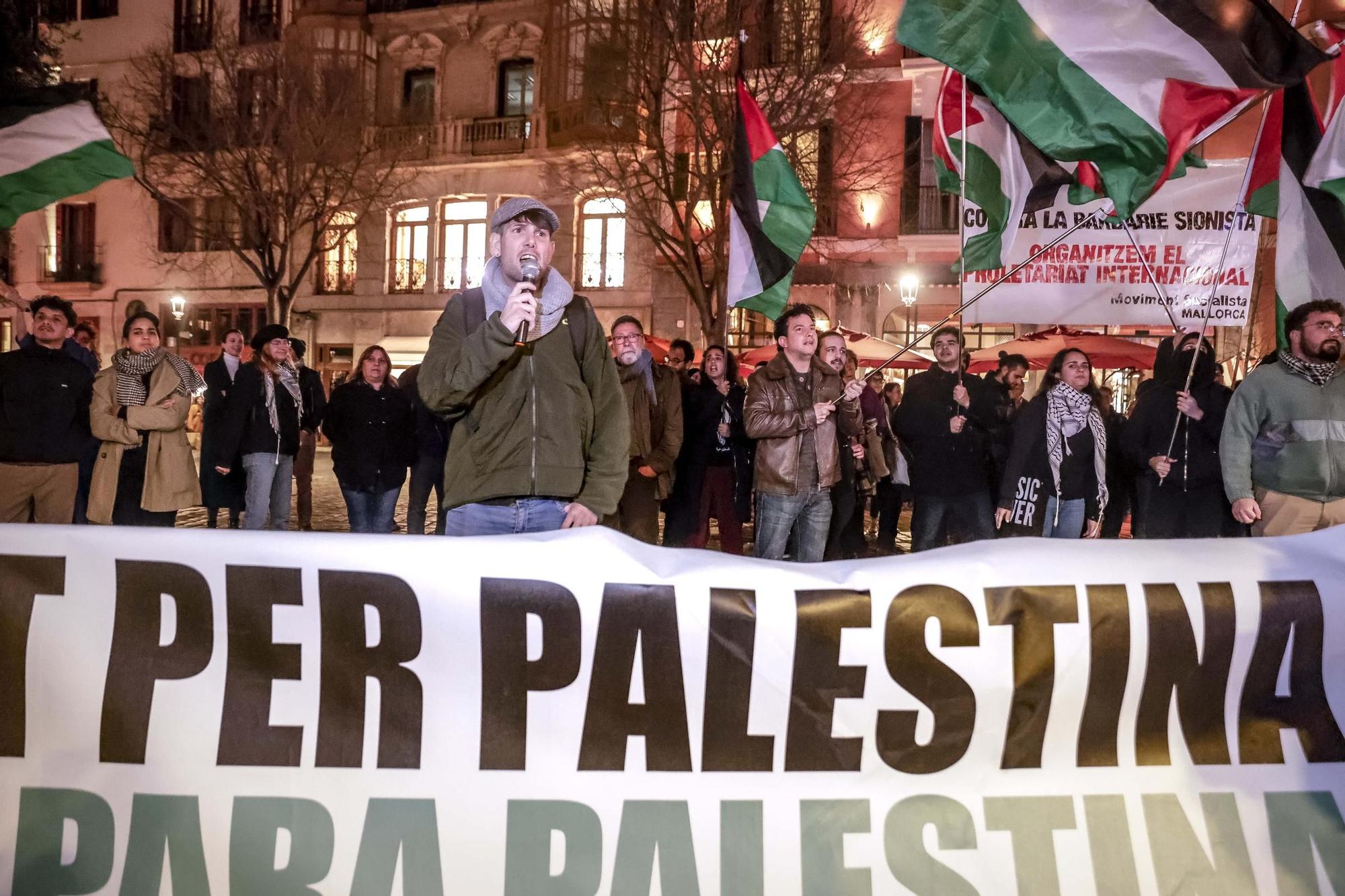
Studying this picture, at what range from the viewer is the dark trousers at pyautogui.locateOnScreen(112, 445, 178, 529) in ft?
25.3

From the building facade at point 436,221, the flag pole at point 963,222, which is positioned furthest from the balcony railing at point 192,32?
the flag pole at point 963,222

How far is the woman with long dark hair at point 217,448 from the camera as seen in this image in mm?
8539

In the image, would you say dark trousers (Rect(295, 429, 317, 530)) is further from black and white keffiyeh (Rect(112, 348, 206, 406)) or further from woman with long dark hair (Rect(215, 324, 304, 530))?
black and white keffiyeh (Rect(112, 348, 206, 406))

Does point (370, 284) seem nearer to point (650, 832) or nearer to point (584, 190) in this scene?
point (584, 190)

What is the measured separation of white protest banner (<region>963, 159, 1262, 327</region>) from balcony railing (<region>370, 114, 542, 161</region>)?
21071 mm

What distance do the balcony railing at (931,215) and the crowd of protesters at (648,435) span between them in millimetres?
14583

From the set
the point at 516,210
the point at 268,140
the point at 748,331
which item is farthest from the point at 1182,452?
the point at 268,140

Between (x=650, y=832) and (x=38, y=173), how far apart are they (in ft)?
15.0

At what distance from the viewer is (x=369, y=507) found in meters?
8.99

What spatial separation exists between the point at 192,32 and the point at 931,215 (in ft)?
73.6

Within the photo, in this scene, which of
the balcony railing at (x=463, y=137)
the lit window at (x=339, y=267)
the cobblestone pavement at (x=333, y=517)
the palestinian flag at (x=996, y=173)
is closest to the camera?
the palestinian flag at (x=996, y=173)

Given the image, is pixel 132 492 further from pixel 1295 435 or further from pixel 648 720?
pixel 1295 435

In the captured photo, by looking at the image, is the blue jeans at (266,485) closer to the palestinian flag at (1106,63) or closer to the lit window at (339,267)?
the palestinian flag at (1106,63)

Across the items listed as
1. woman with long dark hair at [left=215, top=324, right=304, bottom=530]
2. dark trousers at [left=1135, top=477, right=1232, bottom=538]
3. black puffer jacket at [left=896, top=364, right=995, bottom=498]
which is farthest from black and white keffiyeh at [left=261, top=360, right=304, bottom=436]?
dark trousers at [left=1135, top=477, right=1232, bottom=538]
